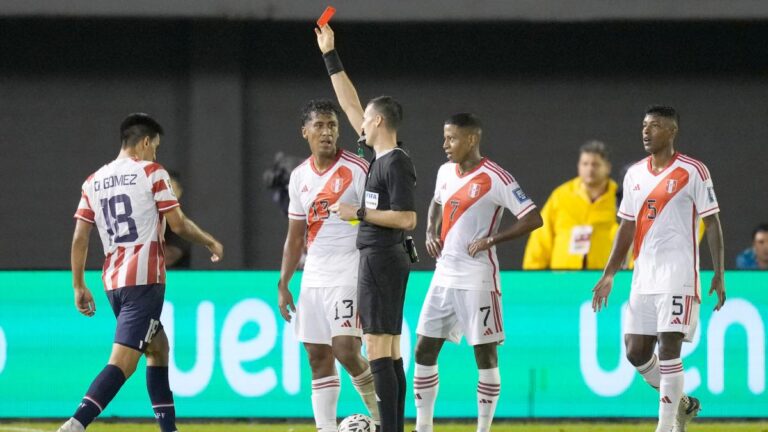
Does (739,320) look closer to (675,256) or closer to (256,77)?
(675,256)

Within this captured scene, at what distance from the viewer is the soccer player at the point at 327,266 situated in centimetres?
833

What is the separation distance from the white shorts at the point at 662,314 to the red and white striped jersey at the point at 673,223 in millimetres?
47

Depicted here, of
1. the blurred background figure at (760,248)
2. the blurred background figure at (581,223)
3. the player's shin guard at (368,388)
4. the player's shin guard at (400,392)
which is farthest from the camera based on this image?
the blurred background figure at (760,248)

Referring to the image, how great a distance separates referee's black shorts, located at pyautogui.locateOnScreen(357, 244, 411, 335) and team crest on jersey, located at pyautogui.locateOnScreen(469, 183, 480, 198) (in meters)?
1.29

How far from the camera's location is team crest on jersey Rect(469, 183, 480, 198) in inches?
348

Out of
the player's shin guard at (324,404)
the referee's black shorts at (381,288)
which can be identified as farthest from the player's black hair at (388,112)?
the player's shin guard at (324,404)

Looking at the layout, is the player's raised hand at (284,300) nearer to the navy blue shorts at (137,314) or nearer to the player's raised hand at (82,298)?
the navy blue shorts at (137,314)

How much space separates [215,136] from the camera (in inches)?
583

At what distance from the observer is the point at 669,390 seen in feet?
29.0

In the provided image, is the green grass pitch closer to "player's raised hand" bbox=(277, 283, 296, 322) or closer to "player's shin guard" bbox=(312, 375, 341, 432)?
"player's raised hand" bbox=(277, 283, 296, 322)

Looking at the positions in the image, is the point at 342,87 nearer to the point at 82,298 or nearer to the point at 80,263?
the point at 80,263

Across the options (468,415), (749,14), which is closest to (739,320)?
(468,415)

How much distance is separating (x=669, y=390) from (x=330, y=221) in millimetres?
2390

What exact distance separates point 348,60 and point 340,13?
98 centimetres
